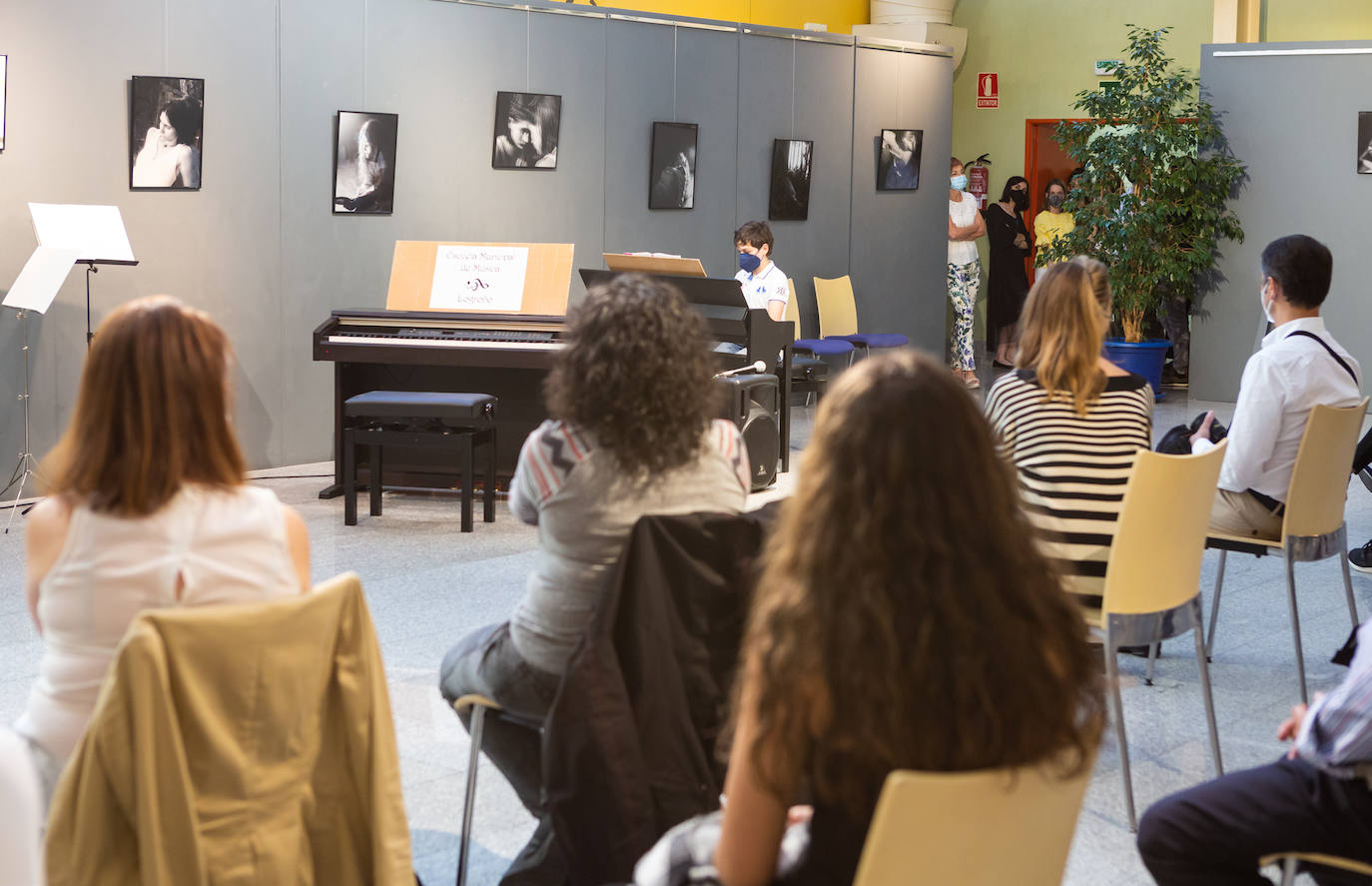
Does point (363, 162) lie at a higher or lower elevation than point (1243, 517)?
higher

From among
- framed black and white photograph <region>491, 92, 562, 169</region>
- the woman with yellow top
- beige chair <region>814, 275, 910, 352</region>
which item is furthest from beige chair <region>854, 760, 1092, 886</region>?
the woman with yellow top

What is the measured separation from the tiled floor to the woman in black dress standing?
19.1 ft

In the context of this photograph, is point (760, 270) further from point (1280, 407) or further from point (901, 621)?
point (901, 621)

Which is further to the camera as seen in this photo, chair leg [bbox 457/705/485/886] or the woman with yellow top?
the woman with yellow top

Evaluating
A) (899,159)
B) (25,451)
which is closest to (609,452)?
(25,451)

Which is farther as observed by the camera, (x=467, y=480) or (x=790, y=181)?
(x=790, y=181)

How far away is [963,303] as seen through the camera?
11016 mm

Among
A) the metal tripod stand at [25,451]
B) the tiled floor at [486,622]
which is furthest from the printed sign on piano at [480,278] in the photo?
the metal tripod stand at [25,451]

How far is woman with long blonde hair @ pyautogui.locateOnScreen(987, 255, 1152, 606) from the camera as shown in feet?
10.5

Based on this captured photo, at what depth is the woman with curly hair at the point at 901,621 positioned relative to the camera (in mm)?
1403

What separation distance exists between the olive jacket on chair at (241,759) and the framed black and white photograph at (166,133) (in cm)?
559

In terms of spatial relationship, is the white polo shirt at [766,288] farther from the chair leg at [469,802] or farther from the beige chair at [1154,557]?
the chair leg at [469,802]

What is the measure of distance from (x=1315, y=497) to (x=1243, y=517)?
0.72 feet

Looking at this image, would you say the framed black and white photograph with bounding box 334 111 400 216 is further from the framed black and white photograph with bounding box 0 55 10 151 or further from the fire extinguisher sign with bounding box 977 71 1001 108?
the fire extinguisher sign with bounding box 977 71 1001 108
